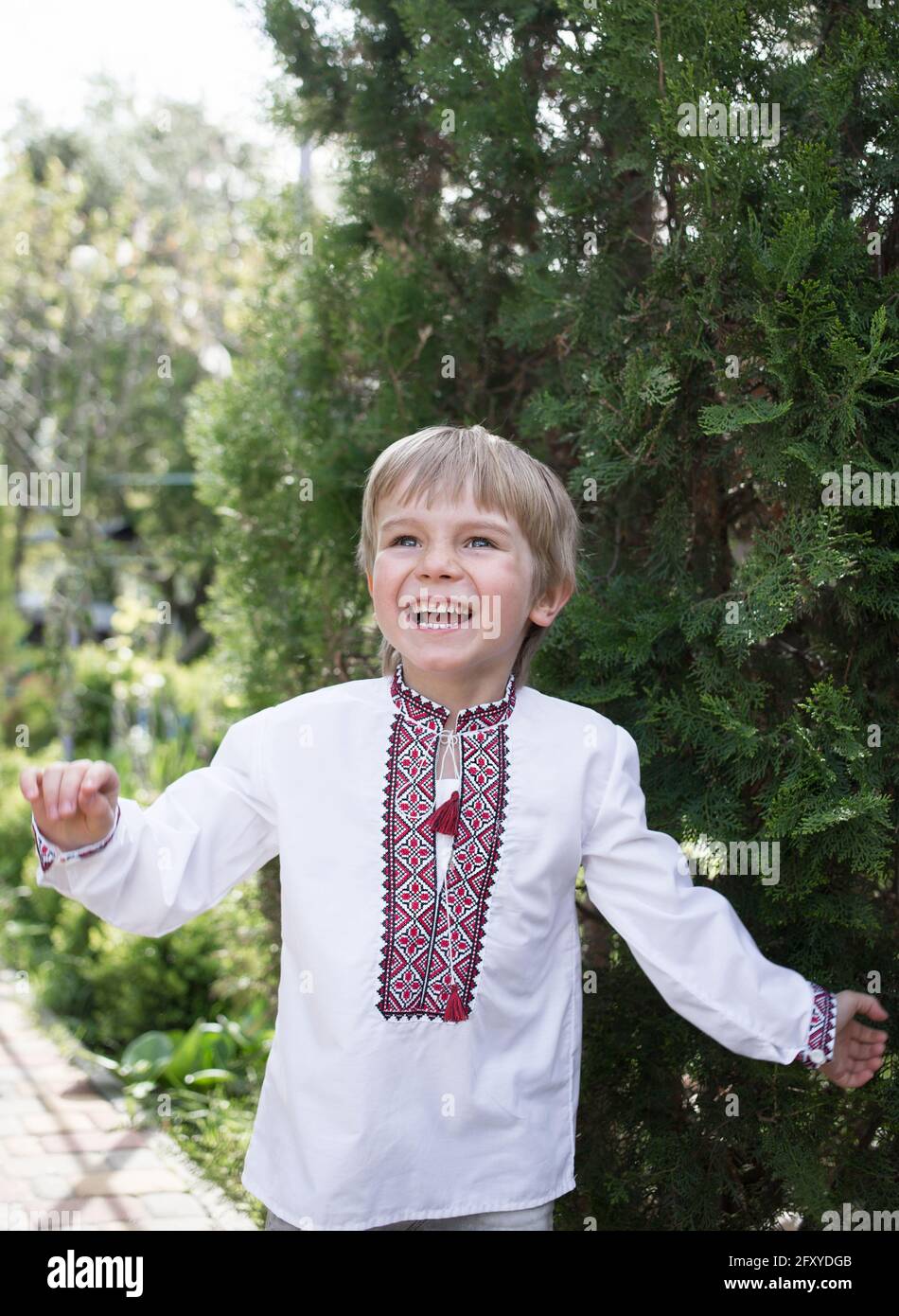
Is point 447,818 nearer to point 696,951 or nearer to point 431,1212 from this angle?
point 696,951

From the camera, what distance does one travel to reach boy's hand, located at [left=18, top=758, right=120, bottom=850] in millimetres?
1889

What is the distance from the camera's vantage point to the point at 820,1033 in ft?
6.77

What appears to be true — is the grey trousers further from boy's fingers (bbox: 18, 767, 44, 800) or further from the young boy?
boy's fingers (bbox: 18, 767, 44, 800)

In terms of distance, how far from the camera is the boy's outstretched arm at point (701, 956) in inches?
79.7

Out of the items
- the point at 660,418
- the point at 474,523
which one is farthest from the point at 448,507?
the point at 660,418

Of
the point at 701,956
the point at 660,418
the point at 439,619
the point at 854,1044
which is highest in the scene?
the point at 660,418

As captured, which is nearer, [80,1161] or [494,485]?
[494,485]

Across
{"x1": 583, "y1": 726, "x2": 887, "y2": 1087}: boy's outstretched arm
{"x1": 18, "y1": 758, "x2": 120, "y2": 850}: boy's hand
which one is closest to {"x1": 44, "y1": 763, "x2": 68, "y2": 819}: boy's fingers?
{"x1": 18, "y1": 758, "x2": 120, "y2": 850}: boy's hand

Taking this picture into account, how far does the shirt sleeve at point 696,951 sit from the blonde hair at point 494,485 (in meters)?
0.35

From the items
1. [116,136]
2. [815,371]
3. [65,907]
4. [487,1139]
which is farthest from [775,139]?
[116,136]

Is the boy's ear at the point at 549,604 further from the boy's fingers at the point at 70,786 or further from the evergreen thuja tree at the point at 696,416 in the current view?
the boy's fingers at the point at 70,786

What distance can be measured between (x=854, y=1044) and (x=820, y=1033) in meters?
0.11
